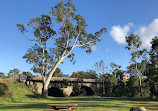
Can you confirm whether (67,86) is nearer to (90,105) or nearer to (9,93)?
(9,93)

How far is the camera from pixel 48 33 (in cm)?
3291

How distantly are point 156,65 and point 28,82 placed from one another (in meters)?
25.6

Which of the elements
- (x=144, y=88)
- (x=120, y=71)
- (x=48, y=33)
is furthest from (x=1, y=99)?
(x=120, y=71)

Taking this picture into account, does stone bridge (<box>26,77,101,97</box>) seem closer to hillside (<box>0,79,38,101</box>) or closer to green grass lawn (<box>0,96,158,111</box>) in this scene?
hillside (<box>0,79,38,101</box>)

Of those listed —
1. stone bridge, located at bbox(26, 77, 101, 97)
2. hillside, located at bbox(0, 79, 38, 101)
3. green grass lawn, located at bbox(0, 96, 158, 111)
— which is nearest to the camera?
green grass lawn, located at bbox(0, 96, 158, 111)

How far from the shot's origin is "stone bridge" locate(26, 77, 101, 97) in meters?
39.6

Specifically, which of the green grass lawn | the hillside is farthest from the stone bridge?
the green grass lawn

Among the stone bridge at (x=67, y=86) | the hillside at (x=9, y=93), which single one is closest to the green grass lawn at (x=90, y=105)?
the hillside at (x=9, y=93)

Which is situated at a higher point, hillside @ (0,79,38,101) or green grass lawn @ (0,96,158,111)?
hillside @ (0,79,38,101)

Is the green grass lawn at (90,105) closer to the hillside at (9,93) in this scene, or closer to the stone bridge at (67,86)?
the hillside at (9,93)

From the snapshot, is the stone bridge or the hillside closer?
the hillside

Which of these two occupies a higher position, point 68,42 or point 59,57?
point 68,42

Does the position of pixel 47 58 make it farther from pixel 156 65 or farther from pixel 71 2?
pixel 156 65

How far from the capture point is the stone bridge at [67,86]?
39594mm
